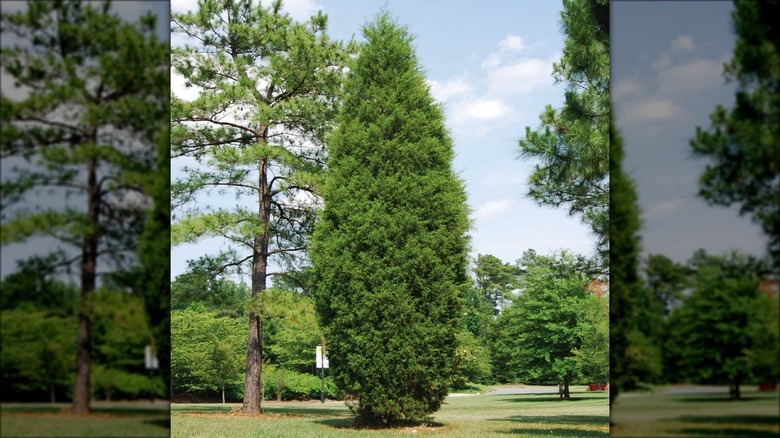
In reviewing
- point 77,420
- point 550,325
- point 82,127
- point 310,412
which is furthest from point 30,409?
point 550,325

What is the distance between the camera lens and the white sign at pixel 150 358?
2193 millimetres

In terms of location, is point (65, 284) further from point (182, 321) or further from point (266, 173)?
point (182, 321)

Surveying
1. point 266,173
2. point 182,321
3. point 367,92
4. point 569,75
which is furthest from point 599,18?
point 182,321

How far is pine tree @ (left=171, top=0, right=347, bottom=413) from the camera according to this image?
16375 mm

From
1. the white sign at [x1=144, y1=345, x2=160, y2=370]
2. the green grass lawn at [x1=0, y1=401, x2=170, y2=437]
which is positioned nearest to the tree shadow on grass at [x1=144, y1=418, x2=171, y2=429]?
the green grass lawn at [x1=0, y1=401, x2=170, y2=437]

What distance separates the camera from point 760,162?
176cm

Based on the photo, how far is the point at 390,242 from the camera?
41.7ft

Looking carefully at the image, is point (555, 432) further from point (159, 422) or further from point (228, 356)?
point (228, 356)

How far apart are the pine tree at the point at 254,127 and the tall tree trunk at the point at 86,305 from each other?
13691mm

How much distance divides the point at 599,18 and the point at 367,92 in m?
4.72

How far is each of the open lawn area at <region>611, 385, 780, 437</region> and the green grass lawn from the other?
1.49 m

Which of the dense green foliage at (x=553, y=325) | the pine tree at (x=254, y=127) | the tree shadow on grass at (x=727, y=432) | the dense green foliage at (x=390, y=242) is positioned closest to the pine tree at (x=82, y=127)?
the tree shadow on grass at (x=727, y=432)

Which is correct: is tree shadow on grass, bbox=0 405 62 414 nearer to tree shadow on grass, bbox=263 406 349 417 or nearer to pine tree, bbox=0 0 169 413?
pine tree, bbox=0 0 169 413

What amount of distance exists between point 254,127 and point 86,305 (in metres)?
16.1
